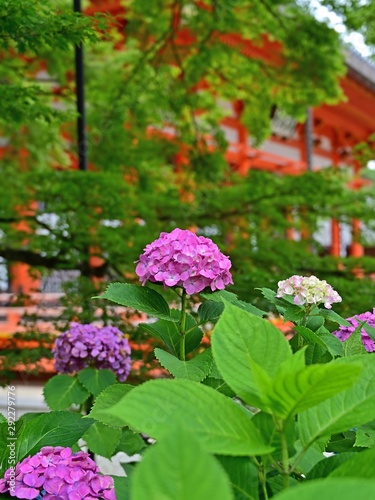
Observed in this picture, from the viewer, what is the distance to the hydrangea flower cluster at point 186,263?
1040mm

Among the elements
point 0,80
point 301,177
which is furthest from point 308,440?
point 0,80

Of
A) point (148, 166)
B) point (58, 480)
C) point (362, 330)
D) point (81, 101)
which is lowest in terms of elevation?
point (148, 166)

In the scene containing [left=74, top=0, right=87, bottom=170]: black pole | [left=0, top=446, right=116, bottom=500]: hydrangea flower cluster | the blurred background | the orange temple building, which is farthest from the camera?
the orange temple building

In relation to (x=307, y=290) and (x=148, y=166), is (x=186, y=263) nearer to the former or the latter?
(x=307, y=290)

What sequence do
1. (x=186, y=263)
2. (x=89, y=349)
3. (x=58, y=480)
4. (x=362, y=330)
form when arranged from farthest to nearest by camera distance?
(x=89, y=349), (x=362, y=330), (x=186, y=263), (x=58, y=480)

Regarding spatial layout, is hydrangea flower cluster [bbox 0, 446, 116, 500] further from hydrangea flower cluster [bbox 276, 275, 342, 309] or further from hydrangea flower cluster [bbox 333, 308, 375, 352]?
hydrangea flower cluster [bbox 333, 308, 375, 352]

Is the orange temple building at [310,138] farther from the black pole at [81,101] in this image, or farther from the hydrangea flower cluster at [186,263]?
the hydrangea flower cluster at [186,263]

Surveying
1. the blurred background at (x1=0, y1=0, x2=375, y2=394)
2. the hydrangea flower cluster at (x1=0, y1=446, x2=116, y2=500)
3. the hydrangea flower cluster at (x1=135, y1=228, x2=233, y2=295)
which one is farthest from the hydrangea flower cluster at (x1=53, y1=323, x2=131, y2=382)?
the hydrangea flower cluster at (x1=0, y1=446, x2=116, y2=500)

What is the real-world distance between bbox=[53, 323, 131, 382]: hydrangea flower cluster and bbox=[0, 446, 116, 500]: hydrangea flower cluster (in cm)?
92

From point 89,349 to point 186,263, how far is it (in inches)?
31.6

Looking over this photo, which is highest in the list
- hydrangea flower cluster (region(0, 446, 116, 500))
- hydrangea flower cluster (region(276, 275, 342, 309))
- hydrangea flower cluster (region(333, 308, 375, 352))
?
hydrangea flower cluster (region(276, 275, 342, 309))

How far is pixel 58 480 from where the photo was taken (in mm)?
773

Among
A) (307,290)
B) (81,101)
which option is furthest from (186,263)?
(81,101)

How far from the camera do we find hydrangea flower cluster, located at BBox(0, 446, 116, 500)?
2.52 feet
